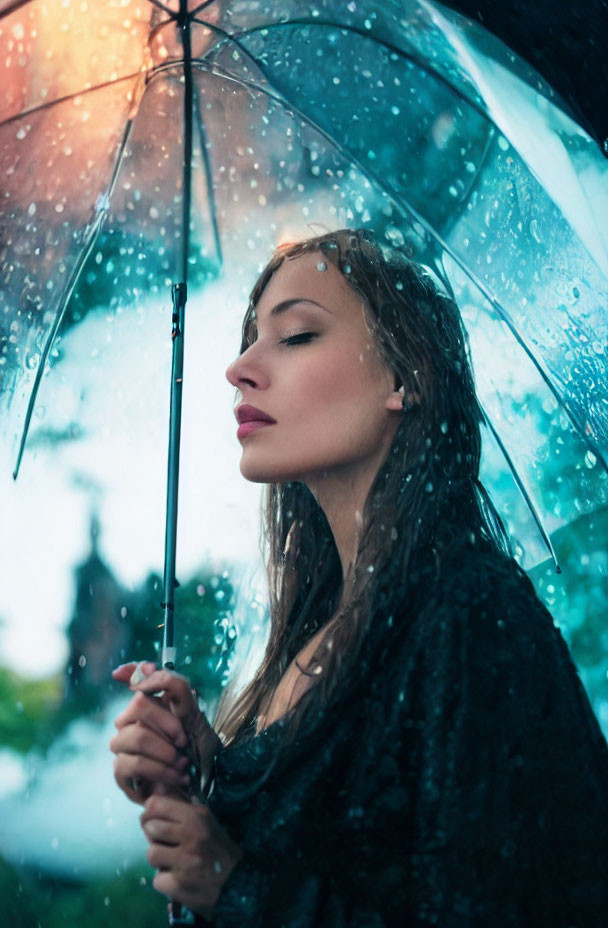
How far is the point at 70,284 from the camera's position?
4.83 ft

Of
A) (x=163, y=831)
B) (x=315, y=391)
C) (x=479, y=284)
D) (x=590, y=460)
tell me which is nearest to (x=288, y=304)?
(x=315, y=391)

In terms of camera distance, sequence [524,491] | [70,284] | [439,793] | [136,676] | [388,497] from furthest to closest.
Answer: [70,284], [524,491], [388,497], [136,676], [439,793]

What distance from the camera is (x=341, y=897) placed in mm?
1013

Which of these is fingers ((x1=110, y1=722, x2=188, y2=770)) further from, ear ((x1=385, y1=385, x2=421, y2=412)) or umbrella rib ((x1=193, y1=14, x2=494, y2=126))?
umbrella rib ((x1=193, y1=14, x2=494, y2=126))

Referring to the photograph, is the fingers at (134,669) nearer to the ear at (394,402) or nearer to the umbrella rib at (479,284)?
the ear at (394,402)

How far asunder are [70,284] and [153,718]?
2.29 feet

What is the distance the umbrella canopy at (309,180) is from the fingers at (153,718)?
1.68 feet

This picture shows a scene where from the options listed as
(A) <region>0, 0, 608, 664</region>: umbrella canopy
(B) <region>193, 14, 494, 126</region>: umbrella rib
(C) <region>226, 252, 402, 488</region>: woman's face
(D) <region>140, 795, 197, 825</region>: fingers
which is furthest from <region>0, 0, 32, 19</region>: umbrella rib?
(D) <region>140, 795, 197, 825</region>: fingers

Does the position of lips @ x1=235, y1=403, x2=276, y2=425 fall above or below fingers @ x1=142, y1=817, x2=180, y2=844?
above

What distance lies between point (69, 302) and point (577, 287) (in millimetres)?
740

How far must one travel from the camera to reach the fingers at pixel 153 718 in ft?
3.53

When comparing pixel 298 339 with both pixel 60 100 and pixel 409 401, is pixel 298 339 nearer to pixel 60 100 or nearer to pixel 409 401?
pixel 409 401

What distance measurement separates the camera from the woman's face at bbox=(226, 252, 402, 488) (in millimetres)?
1252

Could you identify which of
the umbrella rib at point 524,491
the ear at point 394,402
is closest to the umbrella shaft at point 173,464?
the ear at point 394,402
